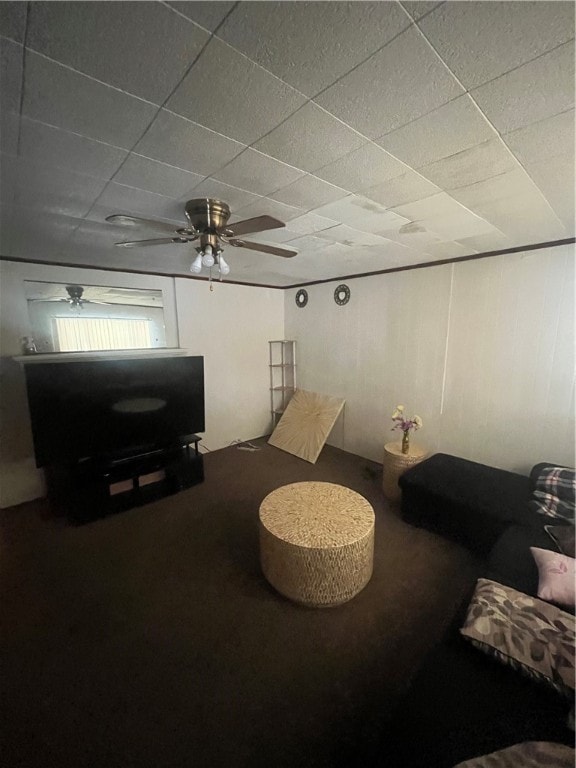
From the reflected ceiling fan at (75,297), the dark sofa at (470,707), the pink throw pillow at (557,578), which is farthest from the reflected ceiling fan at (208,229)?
the pink throw pillow at (557,578)

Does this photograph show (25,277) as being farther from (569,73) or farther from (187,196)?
(569,73)

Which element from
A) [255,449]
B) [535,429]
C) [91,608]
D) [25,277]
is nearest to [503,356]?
[535,429]

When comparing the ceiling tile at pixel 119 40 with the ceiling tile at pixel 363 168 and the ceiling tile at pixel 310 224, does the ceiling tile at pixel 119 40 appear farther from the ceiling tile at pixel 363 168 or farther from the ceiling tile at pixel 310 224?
the ceiling tile at pixel 310 224

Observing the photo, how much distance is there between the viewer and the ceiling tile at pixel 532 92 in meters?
0.79

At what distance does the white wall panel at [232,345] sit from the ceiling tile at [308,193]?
2.17 m

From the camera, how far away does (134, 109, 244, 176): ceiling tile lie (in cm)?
101

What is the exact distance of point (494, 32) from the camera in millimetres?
706

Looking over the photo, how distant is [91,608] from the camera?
5.79 ft

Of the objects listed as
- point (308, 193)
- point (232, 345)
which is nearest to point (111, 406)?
point (232, 345)

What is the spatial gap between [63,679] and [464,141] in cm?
293

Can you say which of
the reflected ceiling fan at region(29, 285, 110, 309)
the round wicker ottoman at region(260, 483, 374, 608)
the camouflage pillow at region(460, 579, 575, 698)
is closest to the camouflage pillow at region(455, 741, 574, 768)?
the camouflage pillow at region(460, 579, 575, 698)

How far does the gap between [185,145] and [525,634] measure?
2190mm

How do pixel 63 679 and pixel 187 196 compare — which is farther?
pixel 187 196

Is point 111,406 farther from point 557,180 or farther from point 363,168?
point 557,180
